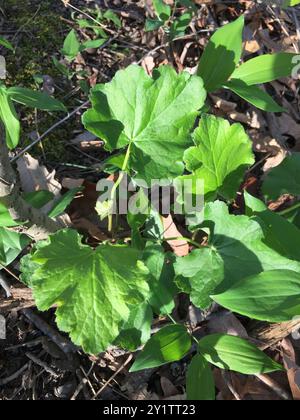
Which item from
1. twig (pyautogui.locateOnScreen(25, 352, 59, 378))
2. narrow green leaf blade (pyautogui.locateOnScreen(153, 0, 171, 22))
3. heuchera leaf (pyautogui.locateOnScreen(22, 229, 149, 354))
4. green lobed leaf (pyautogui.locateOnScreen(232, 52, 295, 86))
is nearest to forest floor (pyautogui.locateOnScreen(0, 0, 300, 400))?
twig (pyautogui.locateOnScreen(25, 352, 59, 378))

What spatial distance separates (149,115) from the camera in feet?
3.60

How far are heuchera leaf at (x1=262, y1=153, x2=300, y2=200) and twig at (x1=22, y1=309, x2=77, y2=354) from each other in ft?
2.24

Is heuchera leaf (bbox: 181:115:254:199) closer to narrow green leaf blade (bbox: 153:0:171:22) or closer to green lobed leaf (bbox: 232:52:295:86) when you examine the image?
green lobed leaf (bbox: 232:52:295:86)

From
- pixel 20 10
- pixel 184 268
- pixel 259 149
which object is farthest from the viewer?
pixel 20 10

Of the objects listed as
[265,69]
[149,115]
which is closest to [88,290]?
[149,115]

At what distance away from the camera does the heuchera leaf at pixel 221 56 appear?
130 centimetres

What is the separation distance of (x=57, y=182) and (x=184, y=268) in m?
0.51

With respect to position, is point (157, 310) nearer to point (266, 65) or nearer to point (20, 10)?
point (266, 65)

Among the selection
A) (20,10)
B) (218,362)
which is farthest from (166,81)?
(20,10)

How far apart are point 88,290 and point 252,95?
71cm

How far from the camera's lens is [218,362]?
1042 mm

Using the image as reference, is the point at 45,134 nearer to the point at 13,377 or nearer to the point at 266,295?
the point at 13,377
